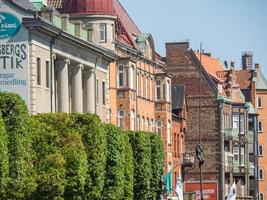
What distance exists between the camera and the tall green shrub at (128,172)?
91188 mm

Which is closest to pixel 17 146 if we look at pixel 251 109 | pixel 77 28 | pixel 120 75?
pixel 77 28

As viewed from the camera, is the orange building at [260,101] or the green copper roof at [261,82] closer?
the orange building at [260,101]

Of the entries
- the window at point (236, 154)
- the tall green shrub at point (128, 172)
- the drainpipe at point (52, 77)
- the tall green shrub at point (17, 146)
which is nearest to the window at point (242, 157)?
the window at point (236, 154)

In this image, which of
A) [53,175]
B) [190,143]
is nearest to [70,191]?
[53,175]

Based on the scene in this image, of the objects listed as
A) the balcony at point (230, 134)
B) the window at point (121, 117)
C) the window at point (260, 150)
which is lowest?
the window at point (260, 150)

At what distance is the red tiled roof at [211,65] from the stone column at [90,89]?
161ft

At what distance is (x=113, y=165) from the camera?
86.1m

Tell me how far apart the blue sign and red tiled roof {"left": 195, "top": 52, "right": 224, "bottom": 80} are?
64.9 m

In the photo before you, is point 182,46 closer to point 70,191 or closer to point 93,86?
point 93,86

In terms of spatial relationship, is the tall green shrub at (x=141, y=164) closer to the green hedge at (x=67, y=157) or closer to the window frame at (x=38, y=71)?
the green hedge at (x=67, y=157)

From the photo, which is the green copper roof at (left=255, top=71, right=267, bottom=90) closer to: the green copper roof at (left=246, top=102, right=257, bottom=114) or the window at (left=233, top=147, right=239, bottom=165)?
the green copper roof at (left=246, top=102, right=257, bottom=114)

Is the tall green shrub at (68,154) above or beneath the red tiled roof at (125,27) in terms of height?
beneath

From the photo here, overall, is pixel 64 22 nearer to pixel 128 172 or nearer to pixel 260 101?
pixel 128 172

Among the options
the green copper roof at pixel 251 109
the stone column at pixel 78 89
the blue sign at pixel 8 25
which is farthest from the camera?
the green copper roof at pixel 251 109
